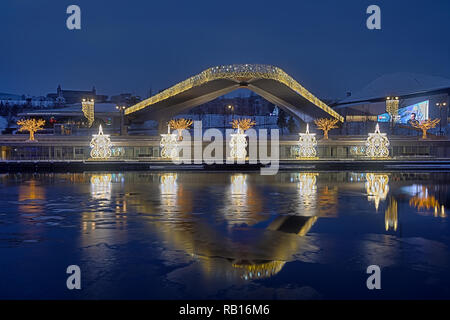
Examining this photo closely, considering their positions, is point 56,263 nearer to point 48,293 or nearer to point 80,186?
point 48,293

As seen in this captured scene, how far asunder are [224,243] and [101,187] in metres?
10.4

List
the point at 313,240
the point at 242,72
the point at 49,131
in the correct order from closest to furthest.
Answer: the point at 313,240, the point at 242,72, the point at 49,131

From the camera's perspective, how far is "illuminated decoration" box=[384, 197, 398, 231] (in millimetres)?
10523

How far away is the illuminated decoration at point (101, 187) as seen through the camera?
1566cm

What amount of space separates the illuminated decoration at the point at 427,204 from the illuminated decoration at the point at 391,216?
1.83 ft

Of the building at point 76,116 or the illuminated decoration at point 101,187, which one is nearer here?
the illuminated decoration at point 101,187

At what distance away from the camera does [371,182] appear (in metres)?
20.0

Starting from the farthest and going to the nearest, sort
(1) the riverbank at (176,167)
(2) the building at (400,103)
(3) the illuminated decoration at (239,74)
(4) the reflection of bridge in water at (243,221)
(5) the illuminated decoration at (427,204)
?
1. (2) the building at (400,103)
2. (3) the illuminated decoration at (239,74)
3. (1) the riverbank at (176,167)
4. (5) the illuminated decoration at (427,204)
5. (4) the reflection of bridge in water at (243,221)

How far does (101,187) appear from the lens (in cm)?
1809

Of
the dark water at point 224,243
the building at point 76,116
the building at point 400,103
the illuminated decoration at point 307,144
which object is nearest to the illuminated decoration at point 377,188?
the dark water at point 224,243

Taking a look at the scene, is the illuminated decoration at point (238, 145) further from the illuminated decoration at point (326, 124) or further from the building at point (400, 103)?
the building at point (400, 103)
